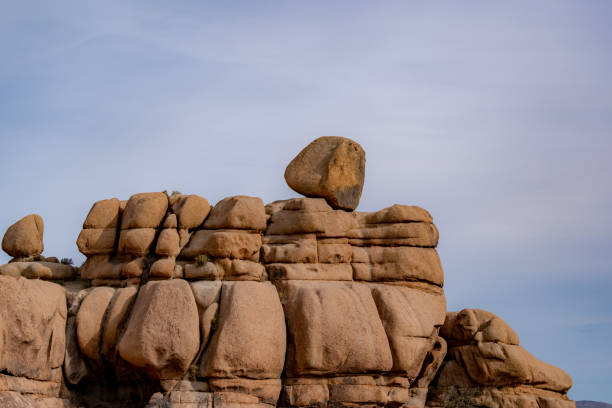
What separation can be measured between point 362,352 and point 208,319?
181 inches

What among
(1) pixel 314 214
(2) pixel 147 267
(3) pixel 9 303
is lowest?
(3) pixel 9 303

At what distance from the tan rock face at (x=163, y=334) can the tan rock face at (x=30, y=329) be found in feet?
6.31

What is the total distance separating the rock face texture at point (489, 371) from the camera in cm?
3041

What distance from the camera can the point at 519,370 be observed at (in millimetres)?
30406

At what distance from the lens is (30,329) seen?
2405 centimetres

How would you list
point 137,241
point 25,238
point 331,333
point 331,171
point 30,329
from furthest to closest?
point 25,238 → point 331,171 → point 137,241 → point 331,333 → point 30,329

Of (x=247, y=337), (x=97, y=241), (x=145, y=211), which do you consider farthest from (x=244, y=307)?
(x=97, y=241)

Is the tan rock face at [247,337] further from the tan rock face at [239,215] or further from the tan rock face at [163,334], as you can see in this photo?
the tan rock face at [239,215]

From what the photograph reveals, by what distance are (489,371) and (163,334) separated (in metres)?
11.9

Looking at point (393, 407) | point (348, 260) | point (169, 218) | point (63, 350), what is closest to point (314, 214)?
point (348, 260)

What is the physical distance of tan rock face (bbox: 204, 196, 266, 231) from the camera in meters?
27.3

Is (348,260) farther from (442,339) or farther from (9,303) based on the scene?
(9,303)

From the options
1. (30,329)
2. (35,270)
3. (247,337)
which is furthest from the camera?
(35,270)

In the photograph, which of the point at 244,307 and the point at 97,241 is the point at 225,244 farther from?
the point at 97,241
